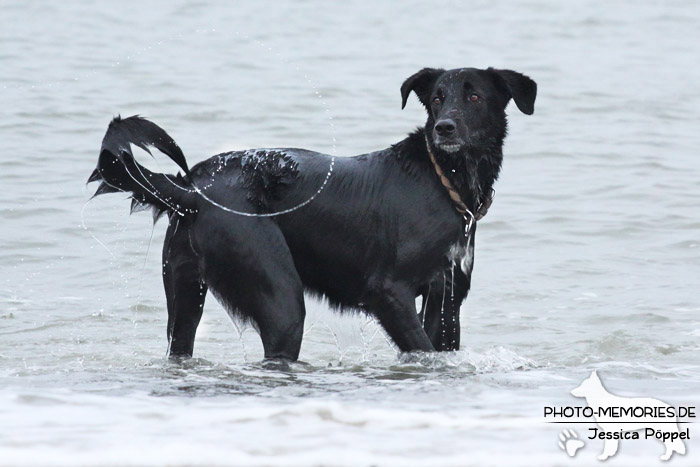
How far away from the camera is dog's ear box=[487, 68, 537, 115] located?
5.95 meters

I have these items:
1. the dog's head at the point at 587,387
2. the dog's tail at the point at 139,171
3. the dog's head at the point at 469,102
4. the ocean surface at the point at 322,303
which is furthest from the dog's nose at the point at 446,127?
the dog's head at the point at 587,387

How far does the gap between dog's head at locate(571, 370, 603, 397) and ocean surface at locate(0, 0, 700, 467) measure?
0.29 ft

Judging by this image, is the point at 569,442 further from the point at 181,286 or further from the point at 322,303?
the point at 181,286

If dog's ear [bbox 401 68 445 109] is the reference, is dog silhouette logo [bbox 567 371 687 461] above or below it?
below

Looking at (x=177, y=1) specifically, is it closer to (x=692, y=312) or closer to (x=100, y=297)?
(x=100, y=297)

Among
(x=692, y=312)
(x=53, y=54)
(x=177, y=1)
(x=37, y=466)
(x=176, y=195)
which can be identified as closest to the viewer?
(x=37, y=466)

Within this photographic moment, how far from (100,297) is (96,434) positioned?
4.05m

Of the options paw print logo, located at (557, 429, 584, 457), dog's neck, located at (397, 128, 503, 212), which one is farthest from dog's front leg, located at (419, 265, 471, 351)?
paw print logo, located at (557, 429, 584, 457)

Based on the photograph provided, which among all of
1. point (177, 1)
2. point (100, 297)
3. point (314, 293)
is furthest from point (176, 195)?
point (177, 1)

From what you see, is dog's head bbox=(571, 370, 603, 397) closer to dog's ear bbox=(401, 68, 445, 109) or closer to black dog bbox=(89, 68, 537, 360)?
black dog bbox=(89, 68, 537, 360)

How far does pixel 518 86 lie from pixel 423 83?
50 centimetres

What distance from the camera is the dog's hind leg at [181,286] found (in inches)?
221

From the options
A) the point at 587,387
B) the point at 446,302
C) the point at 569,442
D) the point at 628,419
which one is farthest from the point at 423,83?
the point at 569,442

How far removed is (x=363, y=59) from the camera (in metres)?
17.5
